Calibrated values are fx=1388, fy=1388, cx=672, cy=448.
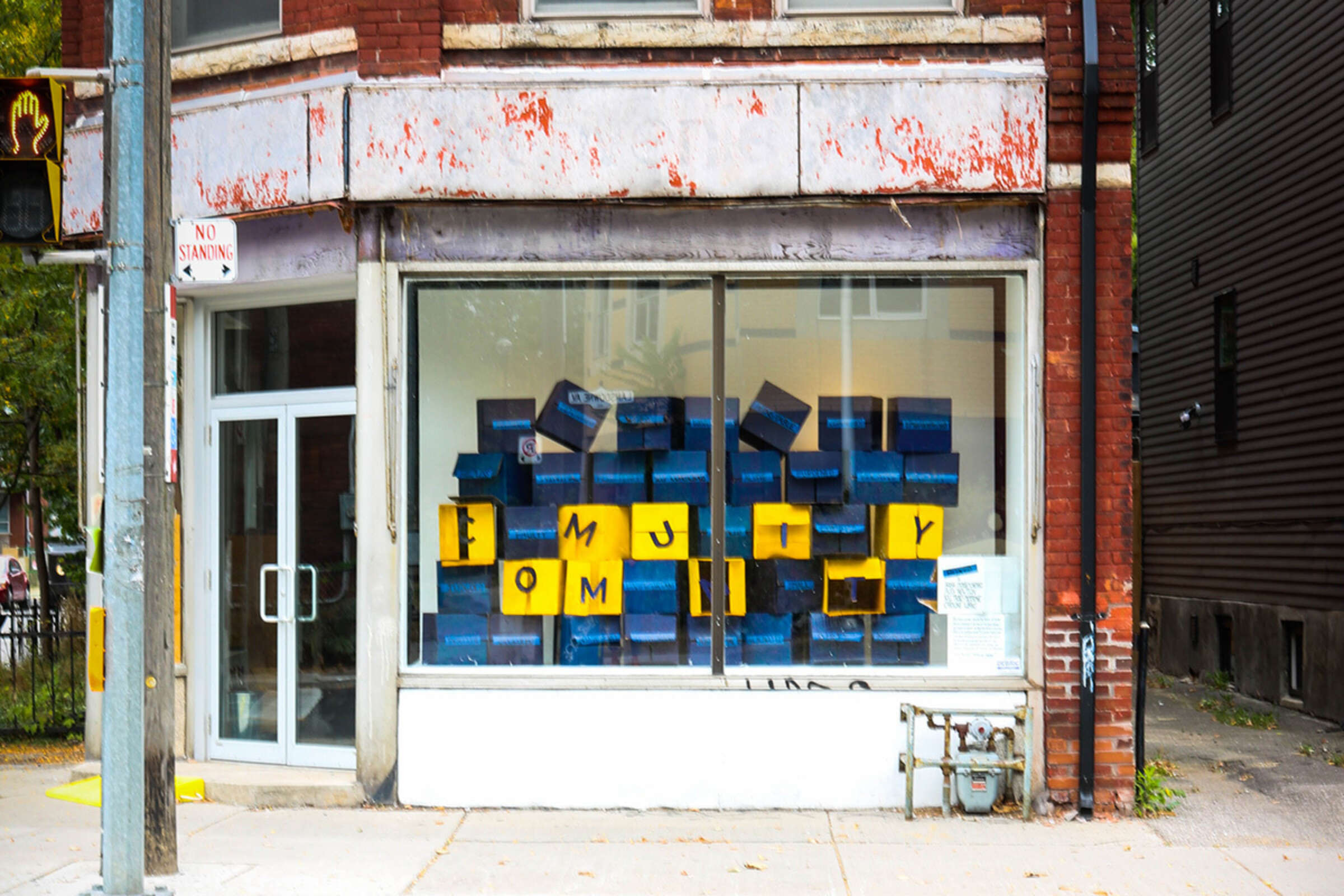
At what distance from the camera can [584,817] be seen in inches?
320

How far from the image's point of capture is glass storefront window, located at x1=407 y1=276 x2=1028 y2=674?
864 centimetres

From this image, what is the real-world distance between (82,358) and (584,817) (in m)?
8.76

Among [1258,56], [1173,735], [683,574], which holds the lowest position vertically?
[1173,735]

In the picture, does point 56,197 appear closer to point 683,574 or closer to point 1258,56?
point 683,574

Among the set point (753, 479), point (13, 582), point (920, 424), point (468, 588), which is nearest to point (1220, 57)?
point (920, 424)

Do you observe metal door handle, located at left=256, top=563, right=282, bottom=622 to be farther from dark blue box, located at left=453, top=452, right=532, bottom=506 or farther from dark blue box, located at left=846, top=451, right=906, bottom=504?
dark blue box, located at left=846, top=451, right=906, bottom=504

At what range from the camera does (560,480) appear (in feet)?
28.9

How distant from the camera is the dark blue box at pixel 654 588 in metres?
8.71

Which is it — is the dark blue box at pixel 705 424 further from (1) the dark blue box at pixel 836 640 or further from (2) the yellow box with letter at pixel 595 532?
(1) the dark blue box at pixel 836 640

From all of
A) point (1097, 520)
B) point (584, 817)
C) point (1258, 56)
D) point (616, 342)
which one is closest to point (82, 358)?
point (616, 342)

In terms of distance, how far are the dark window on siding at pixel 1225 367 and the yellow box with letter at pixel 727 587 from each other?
8.93 meters

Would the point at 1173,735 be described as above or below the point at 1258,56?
below

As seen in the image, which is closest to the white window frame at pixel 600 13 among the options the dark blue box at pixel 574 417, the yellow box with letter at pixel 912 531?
the dark blue box at pixel 574 417

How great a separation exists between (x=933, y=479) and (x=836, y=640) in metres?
1.18
